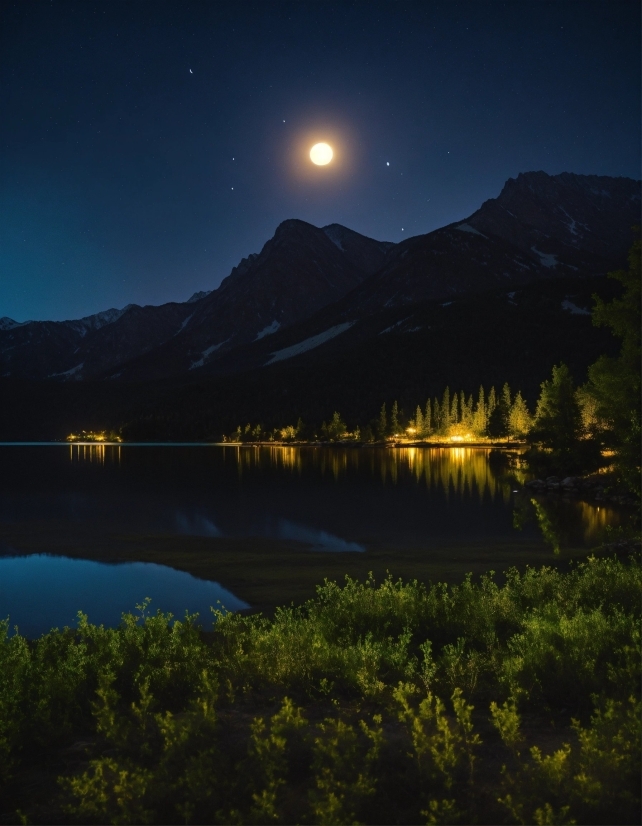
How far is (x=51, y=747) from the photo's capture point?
6270 millimetres

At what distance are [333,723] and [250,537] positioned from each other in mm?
→ 19581

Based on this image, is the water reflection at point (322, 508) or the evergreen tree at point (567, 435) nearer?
the water reflection at point (322, 508)

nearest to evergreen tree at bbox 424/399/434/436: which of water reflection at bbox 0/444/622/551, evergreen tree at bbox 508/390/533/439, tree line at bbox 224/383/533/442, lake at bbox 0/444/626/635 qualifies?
tree line at bbox 224/383/533/442

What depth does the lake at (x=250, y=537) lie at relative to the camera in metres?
16.2

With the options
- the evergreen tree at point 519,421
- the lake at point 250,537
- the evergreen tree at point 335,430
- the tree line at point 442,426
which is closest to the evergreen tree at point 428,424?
the tree line at point 442,426

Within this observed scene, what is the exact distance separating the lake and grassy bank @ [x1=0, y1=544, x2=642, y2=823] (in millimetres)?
6243

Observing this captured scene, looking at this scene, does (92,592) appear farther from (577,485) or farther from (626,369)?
(577,485)

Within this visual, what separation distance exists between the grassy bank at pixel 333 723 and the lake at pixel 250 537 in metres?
6.24

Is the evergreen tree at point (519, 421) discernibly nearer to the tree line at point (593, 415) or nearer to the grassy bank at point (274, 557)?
the tree line at point (593, 415)

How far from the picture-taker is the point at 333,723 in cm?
557

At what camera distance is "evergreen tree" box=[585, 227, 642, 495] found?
1648 cm

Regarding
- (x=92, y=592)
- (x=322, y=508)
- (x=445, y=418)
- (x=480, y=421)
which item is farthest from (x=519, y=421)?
(x=92, y=592)

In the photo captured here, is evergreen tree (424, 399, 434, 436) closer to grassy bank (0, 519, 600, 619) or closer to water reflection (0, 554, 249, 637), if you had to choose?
grassy bank (0, 519, 600, 619)

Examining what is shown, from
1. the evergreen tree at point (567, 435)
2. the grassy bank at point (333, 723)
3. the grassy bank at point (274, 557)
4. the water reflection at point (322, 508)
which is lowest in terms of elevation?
the water reflection at point (322, 508)
